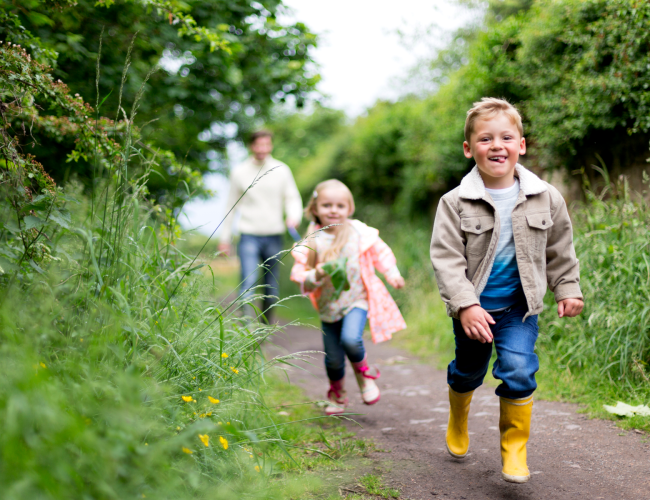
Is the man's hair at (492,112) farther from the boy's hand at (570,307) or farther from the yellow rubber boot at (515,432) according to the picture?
the yellow rubber boot at (515,432)

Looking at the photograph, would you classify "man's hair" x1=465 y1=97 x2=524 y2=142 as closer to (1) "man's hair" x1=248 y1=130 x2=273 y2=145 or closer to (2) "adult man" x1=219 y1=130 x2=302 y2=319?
(2) "adult man" x1=219 y1=130 x2=302 y2=319

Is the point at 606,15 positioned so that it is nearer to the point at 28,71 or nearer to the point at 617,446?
the point at 617,446

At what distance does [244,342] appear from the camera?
240cm

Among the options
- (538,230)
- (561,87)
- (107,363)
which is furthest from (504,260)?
(561,87)

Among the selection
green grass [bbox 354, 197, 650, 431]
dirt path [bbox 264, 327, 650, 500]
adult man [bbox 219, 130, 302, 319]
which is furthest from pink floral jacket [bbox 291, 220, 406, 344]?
adult man [bbox 219, 130, 302, 319]

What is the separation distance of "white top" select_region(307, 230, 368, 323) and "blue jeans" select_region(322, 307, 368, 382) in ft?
0.16

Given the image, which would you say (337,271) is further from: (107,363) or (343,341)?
(107,363)

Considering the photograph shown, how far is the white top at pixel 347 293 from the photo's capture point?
3664 millimetres

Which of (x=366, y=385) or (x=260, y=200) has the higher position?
(x=260, y=200)

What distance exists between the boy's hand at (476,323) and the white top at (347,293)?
1.37m

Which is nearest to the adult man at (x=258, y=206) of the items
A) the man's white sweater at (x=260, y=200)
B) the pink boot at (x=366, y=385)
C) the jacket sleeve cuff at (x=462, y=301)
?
the man's white sweater at (x=260, y=200)

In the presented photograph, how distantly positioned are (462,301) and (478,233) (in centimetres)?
35

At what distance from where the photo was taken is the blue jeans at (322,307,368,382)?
3.50 metres

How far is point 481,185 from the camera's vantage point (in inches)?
102
